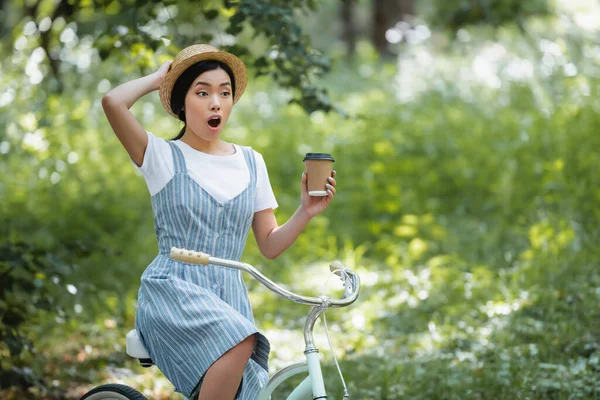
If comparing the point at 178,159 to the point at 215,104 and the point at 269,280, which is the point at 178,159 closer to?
the point at 215,104

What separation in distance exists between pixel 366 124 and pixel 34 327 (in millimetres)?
4198

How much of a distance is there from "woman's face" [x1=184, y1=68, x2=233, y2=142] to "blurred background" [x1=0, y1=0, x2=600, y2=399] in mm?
1198

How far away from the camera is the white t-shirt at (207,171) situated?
2678 millimetres

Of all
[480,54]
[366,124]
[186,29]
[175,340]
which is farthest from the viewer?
[480,54]

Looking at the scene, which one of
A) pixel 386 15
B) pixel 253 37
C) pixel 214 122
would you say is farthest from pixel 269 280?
pixel 386 15

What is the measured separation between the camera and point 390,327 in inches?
210

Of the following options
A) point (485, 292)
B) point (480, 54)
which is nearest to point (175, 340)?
point (485, 292)

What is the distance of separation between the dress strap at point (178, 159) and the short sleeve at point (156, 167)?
0.05 ft

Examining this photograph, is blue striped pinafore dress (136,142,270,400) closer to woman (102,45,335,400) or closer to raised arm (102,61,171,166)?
woman (102,45,335,400)

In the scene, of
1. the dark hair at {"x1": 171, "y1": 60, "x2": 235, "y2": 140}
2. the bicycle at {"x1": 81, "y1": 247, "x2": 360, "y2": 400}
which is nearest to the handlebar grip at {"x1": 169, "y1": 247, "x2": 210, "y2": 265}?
the bicycle at {"x1": 81, "y1": 247, "x2": 360, "y2": 400}

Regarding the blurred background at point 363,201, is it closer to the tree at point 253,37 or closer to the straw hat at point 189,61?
the tree at point 253,37

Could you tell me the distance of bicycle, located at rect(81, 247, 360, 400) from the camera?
2322 millimetres

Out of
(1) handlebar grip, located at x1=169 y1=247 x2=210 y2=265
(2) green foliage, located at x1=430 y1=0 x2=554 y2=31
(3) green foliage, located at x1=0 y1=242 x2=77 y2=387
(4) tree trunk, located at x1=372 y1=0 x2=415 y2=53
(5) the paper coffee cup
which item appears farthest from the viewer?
(4) tree trunk, located at x1=372 y1=0 x2=415 y2=53

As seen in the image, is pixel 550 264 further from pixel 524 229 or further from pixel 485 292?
pixel 524 229
